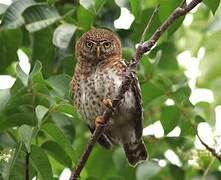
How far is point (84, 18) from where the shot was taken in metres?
4.25

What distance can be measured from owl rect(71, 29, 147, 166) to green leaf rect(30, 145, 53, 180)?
0.99 m

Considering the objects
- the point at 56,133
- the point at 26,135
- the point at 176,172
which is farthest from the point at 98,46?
the point at 26,135

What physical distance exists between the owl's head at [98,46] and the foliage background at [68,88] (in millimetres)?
74

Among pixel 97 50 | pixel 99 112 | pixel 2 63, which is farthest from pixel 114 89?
pixel 2 63

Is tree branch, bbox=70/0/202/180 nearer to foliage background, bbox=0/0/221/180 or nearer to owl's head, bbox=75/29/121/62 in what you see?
foliage background, bbox=0/0/221/180

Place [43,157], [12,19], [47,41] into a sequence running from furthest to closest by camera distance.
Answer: [47,41] < [12,19] < [43,157]

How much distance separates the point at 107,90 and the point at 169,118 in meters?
0.56

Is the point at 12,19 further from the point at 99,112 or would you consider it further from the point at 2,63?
the point at 99,112

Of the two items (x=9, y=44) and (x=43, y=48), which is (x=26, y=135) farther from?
(x=9, y=44)

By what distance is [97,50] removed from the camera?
4.86m

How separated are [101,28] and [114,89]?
1.96ft

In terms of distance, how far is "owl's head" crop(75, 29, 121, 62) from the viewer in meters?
4.81

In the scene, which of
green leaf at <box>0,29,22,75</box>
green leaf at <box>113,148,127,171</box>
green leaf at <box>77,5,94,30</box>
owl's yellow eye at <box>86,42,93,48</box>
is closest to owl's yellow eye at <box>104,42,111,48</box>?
owl's yellow eye at <box>86,42,93,48</box>

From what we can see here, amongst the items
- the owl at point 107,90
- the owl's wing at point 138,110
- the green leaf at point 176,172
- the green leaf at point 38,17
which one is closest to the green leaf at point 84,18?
the green leaf at point 38,17
